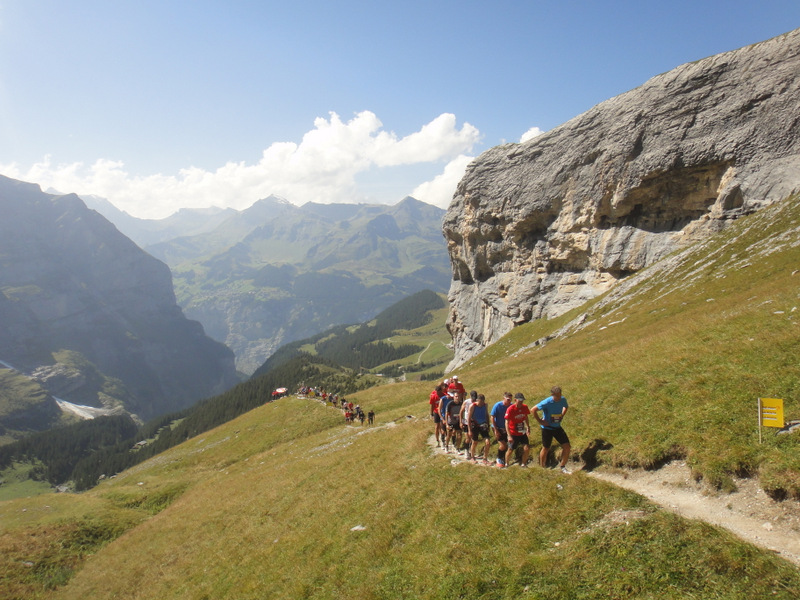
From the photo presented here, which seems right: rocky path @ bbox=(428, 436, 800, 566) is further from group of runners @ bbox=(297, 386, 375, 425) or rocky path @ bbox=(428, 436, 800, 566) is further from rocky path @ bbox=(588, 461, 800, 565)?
group of runners @ bbox=(297, 386, 375, 425)

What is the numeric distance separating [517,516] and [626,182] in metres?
67.9

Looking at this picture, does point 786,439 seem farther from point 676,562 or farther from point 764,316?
point 764,316

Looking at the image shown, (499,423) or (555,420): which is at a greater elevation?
(555,420)

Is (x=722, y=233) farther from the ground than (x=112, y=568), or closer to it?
farther from the ground

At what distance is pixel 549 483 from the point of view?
12.5m

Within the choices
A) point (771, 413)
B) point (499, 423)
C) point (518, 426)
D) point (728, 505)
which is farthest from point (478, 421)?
point (771, 413)

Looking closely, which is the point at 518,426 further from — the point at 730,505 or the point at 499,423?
the point at 730,505

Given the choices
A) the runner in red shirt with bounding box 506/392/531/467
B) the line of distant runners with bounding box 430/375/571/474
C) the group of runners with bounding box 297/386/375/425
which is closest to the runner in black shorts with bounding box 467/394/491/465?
the line of distant runners with bounding box 430/375/571/474

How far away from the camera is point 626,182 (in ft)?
212

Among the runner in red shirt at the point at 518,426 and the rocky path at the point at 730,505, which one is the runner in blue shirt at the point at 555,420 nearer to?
the runner in red shirt at the point at 518,426

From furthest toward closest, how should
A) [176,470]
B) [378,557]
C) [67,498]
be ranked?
[176,470]
[67,498]
[378,557]

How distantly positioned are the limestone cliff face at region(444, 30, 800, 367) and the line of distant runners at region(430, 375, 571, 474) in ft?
187

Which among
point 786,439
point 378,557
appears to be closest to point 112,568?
point 378,557

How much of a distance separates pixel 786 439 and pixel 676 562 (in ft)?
17.7
